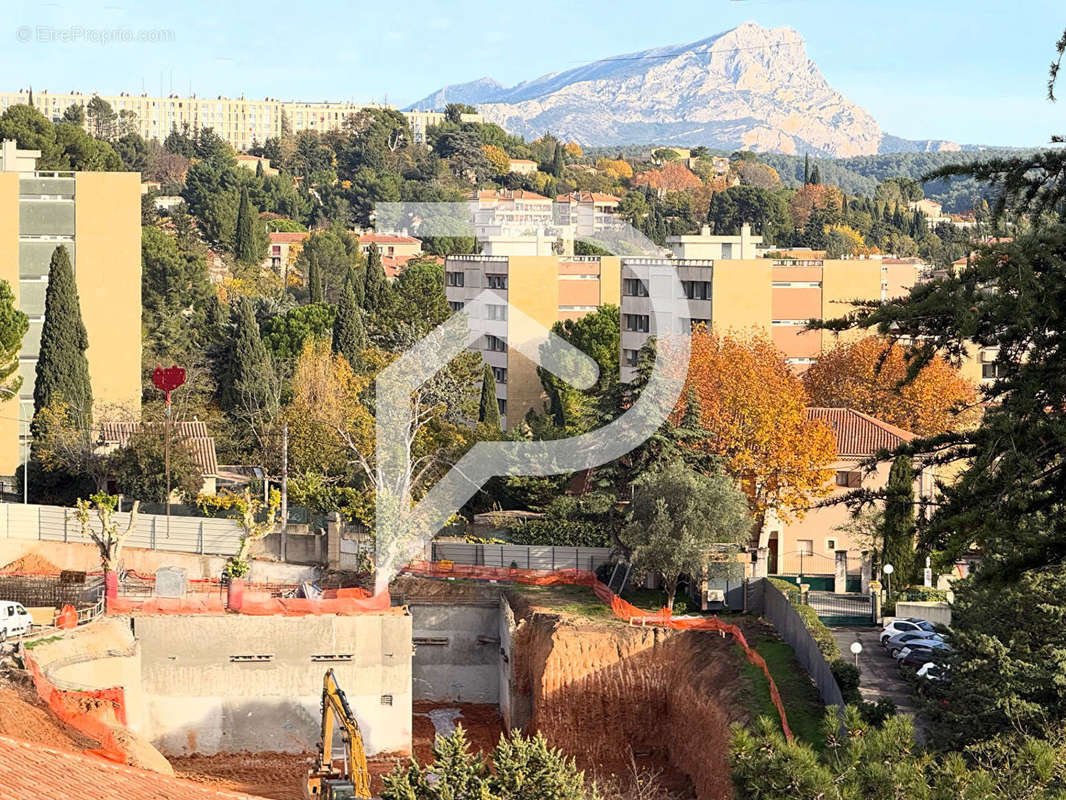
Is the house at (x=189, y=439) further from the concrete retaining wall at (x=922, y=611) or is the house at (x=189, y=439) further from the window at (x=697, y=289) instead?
the window at (x=697, y=289)

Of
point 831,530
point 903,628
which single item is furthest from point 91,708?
point 831,530

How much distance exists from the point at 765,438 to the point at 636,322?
2003 cm

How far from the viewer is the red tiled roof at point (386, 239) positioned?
118 m

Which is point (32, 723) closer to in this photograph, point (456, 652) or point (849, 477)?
point (456, 652)

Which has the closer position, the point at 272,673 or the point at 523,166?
the point at 272,673

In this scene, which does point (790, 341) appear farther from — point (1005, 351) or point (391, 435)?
point (1005, 351)

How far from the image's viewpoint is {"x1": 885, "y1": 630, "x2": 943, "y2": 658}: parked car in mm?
33156

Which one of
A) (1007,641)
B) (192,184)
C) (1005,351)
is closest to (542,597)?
(1007,641)

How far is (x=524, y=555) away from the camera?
3938 centimetres

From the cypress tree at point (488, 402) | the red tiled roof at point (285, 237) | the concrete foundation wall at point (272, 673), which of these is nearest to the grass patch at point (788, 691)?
the concrete foundation wall at point (272, 673)

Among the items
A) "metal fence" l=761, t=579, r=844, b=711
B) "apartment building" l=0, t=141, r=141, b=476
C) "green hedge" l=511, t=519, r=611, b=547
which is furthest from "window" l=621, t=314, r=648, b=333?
"metal fence" l=761, t=579, r=844, b=711

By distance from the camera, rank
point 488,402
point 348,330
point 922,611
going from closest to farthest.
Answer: point 922,611, point 488,402, point 348,330

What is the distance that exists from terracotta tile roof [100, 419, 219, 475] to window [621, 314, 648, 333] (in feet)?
63.8

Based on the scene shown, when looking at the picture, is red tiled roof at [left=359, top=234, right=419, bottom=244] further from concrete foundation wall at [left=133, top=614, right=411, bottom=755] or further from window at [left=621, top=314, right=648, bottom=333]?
concrete foundation wall at [left=133, top=614, right=411, bottom=755]
